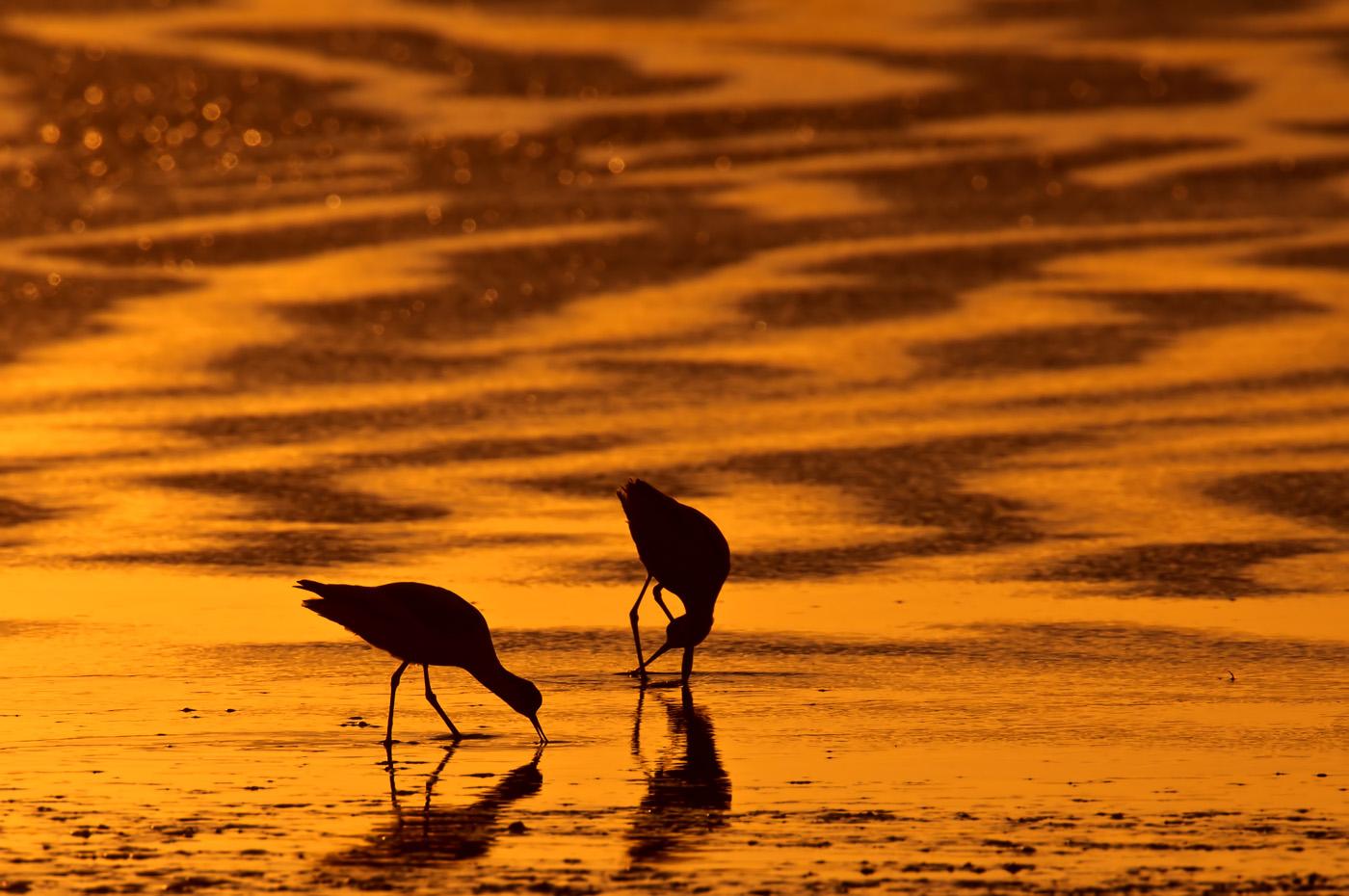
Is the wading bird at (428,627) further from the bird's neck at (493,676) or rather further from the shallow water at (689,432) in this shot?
the shallow water at (689,432)

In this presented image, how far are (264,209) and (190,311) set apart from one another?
3318mm

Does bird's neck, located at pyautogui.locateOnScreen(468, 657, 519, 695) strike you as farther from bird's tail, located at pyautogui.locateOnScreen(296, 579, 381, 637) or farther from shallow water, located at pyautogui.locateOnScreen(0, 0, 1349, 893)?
bird's tail, located at pyautogui.locateOnScreen(296, 579, 381, 637)

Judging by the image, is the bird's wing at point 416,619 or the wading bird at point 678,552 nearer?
the bird's wing at point 416,619

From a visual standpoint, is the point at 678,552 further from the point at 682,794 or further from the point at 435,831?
the point at 435,831

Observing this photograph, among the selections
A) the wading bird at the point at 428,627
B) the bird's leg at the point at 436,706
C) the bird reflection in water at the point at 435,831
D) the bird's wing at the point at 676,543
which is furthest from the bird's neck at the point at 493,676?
the bird's wing at the point at 676,543

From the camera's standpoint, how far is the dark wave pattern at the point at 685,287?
11.4 m

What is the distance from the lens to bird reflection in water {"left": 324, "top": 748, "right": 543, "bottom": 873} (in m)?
6.66

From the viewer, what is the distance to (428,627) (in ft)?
26.5

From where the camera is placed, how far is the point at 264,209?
63.8ft

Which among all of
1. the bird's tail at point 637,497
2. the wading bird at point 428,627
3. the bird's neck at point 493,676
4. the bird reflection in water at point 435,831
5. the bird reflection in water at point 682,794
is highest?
the bird's tail at point 637,497

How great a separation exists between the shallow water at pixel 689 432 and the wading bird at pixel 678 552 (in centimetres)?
32

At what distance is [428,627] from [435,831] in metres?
1.19

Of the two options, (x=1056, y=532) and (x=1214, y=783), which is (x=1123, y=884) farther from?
(x=1056, y=532)

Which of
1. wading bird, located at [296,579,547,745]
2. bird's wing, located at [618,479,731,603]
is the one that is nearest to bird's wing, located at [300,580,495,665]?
wading bird, located at [296,579,547,745]
